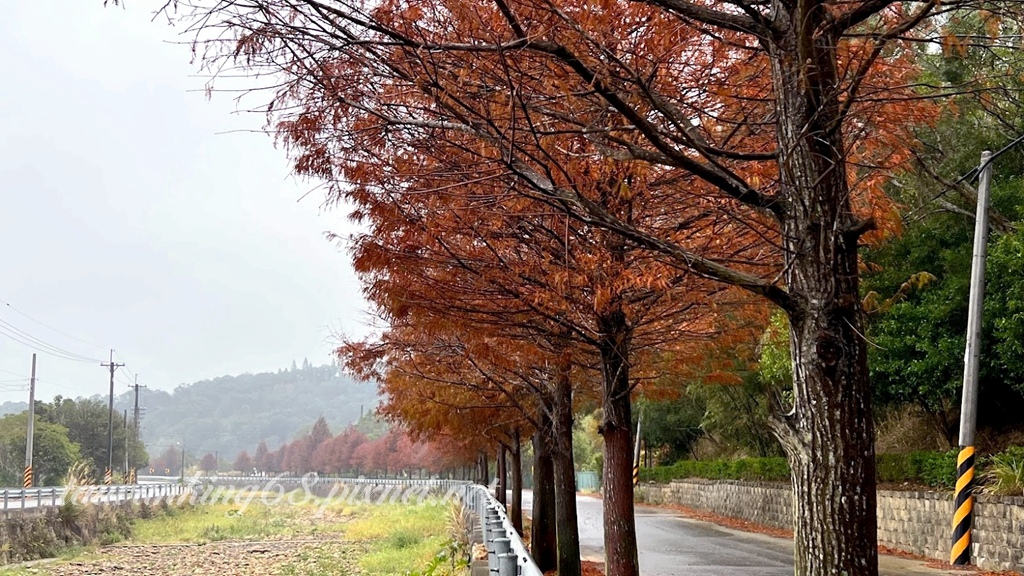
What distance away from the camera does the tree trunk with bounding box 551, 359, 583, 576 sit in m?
12.9

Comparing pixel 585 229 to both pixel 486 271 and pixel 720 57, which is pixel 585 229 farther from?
pixel 720 57

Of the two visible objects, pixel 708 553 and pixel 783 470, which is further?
pixel 783 470

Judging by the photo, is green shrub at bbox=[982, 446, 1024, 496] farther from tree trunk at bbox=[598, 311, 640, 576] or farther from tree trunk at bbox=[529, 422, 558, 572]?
tree trunk at bbox=[598, 311, 640, 576]

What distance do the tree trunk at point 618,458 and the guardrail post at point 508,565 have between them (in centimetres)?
348

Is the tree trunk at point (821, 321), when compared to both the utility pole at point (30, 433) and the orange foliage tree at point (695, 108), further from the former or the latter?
the utility pole at point (30, 433)

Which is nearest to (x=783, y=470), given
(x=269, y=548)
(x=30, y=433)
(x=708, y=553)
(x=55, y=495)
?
(x=708, y=553)

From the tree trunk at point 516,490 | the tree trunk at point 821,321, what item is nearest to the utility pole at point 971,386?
the tree trunk at point 516,490

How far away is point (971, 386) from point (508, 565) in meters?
10.2

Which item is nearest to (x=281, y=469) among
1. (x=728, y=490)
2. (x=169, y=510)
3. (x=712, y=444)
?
(x=169, y=510)

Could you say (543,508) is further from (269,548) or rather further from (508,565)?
(269,548)

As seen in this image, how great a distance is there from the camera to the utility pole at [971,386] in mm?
14160

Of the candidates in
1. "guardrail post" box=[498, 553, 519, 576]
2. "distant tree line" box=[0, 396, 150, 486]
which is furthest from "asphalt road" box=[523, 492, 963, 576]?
"distant tree line" box=[0, 396, 150, 486]

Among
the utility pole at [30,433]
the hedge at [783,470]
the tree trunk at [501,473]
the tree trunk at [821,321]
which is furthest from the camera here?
the utility pole at [30,433]

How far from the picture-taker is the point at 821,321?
15.4ft
